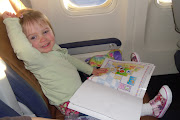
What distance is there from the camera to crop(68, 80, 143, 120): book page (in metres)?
0.94

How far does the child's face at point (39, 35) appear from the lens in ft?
3.60

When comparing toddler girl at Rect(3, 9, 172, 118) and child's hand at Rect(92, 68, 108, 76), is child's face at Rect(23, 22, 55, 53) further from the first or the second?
child's hand at Rect(92, 68, 108, 76)

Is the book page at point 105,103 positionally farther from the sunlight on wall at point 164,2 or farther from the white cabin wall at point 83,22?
the sunlight on wall at point 164,2

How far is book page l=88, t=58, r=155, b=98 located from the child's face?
0.39 meters

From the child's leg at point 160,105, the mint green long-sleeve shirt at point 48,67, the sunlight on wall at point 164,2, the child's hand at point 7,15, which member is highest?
the child's hand at point 7,15

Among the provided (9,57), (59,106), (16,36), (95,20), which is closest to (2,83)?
(9,57)

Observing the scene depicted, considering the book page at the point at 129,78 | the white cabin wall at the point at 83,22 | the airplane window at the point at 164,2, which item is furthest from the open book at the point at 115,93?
the airplane window at the point at 164,2

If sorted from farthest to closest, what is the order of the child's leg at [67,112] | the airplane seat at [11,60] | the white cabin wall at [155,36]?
the white cabin wall at [155,36] < the child's leg at [67,112] < the airplane seat at [11,60]

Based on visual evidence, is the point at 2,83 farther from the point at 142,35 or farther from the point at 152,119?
the point at 142,35

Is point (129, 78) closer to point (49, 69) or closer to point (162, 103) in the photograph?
point (162, 103)

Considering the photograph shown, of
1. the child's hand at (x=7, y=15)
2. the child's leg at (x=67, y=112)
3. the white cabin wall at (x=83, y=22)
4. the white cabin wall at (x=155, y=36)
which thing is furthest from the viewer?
→ the white cabin wall at (x=155, y=36)

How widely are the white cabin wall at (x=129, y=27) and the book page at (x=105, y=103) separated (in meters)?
0.77

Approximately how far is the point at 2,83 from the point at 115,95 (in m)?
0.65

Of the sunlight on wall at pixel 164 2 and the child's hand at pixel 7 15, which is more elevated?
the child's hand at pixel 7 15
